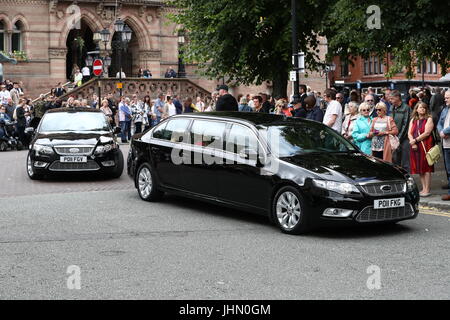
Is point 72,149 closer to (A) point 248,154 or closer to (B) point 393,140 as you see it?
(A) point 248,154

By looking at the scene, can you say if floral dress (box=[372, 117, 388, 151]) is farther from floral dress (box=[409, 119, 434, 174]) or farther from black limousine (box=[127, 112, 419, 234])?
black limousine (box=[127, 112, 419, 234])

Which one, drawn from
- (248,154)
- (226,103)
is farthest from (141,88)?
(248,154)

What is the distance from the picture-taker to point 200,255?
8.72 metres

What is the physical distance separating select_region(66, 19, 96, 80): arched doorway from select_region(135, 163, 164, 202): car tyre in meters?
36.2

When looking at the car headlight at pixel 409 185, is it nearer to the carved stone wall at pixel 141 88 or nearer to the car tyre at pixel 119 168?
the car tyre at pixel 119 168

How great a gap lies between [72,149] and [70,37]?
35.4 metres

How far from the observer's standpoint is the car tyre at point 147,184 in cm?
1297

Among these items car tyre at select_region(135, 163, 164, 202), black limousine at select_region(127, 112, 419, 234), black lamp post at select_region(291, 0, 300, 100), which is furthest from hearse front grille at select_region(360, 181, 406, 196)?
black lamp post at select_region(291, 0, 300, 100)

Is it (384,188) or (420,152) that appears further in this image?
(420,152)

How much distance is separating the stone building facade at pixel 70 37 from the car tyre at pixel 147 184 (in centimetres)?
3002

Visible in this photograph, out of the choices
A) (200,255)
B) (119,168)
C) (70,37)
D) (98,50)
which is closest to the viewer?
(200,255)

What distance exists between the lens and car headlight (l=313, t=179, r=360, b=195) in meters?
→ 9.69
